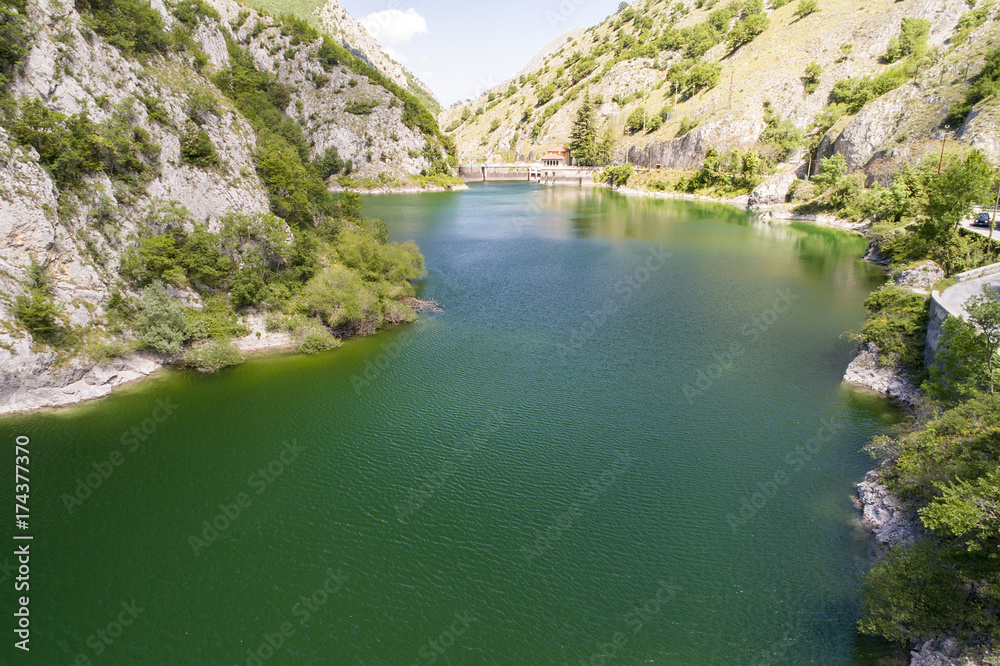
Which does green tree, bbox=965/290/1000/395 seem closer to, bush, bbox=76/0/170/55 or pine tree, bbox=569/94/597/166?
bush, bbox=76/0/170/55

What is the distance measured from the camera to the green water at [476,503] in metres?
15.7

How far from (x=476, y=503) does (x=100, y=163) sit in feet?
106

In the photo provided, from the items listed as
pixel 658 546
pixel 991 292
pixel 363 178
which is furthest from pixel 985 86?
pixel 363 178

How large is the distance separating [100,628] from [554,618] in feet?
46.7

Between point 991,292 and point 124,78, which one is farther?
point 124,78

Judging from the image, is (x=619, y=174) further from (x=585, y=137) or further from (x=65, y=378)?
(x=65, y=378)

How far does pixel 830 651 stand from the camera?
576 inches

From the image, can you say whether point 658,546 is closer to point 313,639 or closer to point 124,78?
point 313,639

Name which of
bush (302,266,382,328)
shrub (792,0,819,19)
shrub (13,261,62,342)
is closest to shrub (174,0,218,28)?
bush (302,266,382,328)

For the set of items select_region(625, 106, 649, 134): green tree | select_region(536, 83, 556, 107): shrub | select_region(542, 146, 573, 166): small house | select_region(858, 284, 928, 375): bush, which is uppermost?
select_region(536, 83, 556, 107): shrub

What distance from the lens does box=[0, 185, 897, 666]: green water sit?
617 inches

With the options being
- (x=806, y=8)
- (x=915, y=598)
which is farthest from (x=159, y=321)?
(x=806, y=8)

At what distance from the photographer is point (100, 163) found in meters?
32.3

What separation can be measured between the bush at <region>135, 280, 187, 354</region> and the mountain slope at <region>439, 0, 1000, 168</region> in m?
85.1
